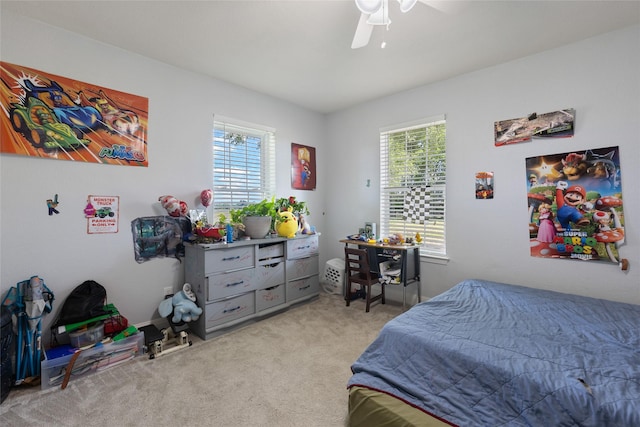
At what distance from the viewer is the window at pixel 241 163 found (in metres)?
3.21

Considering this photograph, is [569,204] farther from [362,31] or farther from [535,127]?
[362,31]

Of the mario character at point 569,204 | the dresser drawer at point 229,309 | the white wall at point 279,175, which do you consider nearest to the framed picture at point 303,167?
the white wall at point 279,175

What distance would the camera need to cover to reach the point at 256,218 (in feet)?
9.76

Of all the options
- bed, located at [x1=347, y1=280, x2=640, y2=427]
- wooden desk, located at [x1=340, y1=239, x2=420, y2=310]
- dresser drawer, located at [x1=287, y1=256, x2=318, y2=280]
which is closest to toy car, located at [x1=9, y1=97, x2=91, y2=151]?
dresser drawer, located at [x1=287, y1=256, x2=318, y2=280]

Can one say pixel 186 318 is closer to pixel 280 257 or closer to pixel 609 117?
pixel 280 257

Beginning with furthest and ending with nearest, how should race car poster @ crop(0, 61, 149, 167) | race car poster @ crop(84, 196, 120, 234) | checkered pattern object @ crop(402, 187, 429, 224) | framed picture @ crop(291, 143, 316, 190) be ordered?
framed picture @ crop(291, 143, 316, 190) < checkered pattern object @ crop(402, 187, 429, 224) < race car poster @ crop(84, 196, 120, 234) < race car poster @ crop(0, 61, 149, 167)

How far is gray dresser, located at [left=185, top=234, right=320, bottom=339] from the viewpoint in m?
2.59

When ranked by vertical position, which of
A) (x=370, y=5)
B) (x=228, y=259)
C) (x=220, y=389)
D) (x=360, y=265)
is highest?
(x=370, y=5)

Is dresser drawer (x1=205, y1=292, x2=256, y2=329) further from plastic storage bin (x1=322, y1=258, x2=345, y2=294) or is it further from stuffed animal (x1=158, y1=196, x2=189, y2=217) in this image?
plastic storage bin (x1=322, y1=258, x2=345, y2=294)

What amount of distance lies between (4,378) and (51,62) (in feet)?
7.39

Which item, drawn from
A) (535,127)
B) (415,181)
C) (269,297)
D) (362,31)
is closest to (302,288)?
(269,297)

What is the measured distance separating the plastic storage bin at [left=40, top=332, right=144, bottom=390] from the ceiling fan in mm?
2821

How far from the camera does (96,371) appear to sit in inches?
82.2

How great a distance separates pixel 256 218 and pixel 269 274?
626 mm
